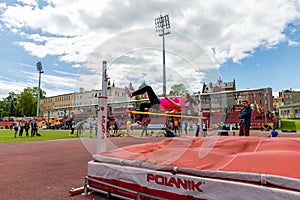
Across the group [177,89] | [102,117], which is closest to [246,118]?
[177,89]

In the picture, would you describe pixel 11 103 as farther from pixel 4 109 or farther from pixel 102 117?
pixel 102 117

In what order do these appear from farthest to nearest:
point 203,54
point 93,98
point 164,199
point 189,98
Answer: point 189,98, point 93,98, point 203,54, point 164,199

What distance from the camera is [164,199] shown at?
93.0 inches

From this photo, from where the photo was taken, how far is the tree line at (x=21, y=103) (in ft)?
197

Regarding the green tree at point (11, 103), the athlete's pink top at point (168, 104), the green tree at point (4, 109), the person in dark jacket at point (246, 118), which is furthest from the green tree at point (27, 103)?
the person in dark jacket at point (246, 118)

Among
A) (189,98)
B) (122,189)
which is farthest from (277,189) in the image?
(189,98)

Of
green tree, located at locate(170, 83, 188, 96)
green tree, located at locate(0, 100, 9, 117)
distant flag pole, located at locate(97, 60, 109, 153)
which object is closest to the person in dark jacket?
green tree, located at locate(170, 83, 188, 96)

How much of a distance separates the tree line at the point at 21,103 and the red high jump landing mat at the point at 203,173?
215ft

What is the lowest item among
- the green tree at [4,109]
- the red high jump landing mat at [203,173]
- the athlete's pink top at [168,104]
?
the red high jump landing mat at [203,173]

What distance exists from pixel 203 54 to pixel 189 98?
151 inches

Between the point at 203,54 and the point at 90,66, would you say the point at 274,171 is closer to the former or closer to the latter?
the point at 203,54

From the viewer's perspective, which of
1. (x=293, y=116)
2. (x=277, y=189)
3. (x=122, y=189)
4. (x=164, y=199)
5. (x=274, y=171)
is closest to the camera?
(x=277, y=189)

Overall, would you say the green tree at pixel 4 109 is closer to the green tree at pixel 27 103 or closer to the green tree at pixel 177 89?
the green tree at pixel 27 103

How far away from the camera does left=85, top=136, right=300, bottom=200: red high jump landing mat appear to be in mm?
1852
